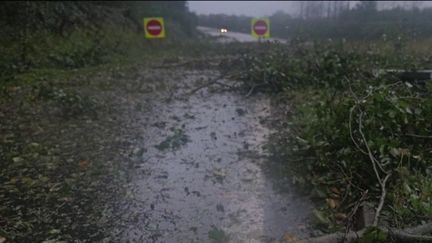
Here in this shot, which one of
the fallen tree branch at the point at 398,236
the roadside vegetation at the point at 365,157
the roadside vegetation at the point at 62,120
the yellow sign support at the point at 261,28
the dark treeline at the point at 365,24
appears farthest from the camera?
the yellow sign support at the point at 261,28

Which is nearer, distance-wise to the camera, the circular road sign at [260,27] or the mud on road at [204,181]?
the mud on road at [204,181]

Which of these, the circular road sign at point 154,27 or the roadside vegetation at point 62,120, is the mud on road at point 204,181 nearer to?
the roadside vegetation at point 62,120

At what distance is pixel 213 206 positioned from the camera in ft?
14.1

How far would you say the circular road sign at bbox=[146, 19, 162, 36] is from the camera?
61.8 feet

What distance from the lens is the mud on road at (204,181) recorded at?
387 cm

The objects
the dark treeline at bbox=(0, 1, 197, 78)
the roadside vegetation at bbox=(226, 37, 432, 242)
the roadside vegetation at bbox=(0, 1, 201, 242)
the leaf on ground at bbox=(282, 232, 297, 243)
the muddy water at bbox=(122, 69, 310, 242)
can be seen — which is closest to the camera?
the leaf on ground at bbox=(282, 232, 297, 243)

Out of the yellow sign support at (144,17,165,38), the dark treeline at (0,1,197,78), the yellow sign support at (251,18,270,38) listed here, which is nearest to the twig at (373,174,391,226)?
the dark treeline at (0,1,197,78)

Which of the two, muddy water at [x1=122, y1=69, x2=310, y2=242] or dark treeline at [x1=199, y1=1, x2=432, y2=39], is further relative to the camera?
dark treeline at [x1=199, y1=1, x2=432, y2=39]

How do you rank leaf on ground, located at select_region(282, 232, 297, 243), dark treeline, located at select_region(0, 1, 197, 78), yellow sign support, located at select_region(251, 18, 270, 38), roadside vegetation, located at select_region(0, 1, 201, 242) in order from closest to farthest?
leaf on ground, located at select_region(282, 232, 297, 243), roadside vegetation, located at select_region(0, 1, 201, 242), dark treeline, located at select_region(0, 1, 197, 78), yellow sign support, located at select_region(251, 18, 270, 38)

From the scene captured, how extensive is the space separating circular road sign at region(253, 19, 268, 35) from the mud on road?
33.3 ft

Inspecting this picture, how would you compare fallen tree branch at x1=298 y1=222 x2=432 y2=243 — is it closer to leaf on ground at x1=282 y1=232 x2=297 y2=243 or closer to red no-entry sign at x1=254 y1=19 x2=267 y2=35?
leaf on ground at x1=282 y1=232 x2=297 y2=243

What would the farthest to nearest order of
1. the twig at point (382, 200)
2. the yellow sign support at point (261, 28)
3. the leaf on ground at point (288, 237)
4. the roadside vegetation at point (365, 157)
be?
the yellow sign support at point (261, 28)
the roadside vegetation at point (365, 157)
the leaf on ground at point (288, 237)
the twig at point (382, 200)

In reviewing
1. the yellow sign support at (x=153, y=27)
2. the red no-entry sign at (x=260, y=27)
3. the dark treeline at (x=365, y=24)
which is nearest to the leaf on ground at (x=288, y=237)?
the dark treeline at (x=365, y=24)

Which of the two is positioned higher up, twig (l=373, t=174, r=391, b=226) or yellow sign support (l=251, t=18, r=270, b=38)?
yellow sign support (l=251, t=18, r=270, b=38)
